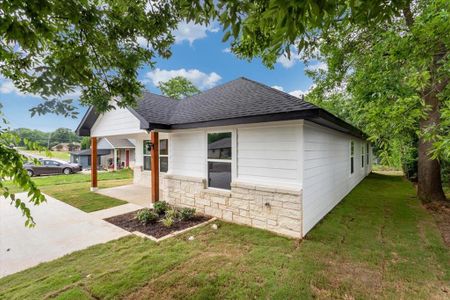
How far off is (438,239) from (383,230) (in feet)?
3.17

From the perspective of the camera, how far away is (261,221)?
505cm

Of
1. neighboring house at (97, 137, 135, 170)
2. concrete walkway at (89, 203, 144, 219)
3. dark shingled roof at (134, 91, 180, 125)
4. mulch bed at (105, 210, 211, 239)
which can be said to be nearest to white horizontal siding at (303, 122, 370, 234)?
mulch bed at (105, 210, 211, 239)

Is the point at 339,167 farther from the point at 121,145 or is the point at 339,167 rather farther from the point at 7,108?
the point at 121,145

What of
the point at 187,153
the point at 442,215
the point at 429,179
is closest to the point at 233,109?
the point at 187,153

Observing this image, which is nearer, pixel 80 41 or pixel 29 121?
pixel 29 121

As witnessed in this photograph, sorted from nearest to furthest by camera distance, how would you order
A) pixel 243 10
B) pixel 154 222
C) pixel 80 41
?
pixel 243 10, pixel 80 41, pixel 154 222

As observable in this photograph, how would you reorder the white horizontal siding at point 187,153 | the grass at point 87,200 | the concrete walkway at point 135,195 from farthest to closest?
the concrete walkway at point 135,195 < the grass at point 87,200 < the white horizontal siding at point 187,153

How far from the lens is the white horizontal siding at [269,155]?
4.66 meters

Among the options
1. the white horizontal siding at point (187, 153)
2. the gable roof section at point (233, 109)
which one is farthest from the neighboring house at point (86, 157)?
the white horizontal siding at point (187, 153)

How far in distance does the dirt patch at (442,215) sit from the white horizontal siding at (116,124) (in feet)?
28.6

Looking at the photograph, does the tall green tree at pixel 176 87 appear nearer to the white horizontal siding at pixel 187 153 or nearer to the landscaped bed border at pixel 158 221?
the white horizontal siding at pixel 187 153

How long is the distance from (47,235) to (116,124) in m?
4.48

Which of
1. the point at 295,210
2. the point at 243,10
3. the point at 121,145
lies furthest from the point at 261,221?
the point at 121,145

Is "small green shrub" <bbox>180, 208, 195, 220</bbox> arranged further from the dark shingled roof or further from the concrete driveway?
the dark shingled roof
